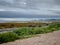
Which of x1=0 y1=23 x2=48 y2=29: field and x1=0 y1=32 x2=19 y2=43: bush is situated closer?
x1=0 y1=32 x2=19 y2=43: bush

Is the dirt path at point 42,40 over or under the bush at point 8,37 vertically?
under

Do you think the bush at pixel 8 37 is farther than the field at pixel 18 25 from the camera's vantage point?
No

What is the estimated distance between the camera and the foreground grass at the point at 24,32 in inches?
119

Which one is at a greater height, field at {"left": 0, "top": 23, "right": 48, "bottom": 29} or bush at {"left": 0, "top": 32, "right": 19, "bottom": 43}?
field at {"left": 0, "top": 23, "right": 48, "bottom": 29}

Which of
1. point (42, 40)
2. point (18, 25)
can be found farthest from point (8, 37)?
point (42, 40)

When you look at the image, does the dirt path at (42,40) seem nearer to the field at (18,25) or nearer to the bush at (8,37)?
the bush at (8,37)

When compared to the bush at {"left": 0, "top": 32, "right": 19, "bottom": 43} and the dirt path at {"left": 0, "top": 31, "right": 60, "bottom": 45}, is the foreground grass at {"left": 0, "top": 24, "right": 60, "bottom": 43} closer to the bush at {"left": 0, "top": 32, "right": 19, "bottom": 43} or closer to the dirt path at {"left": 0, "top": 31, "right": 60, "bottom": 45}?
the bush at {"left": 0, "top": 32, "right": 19, "bottom": 43}

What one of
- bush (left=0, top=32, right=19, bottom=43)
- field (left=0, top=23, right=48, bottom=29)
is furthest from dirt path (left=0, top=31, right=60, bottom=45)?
field (left=0, top=23, right=48, bottom=29)

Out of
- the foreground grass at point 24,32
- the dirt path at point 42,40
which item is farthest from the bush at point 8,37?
the dirt path at point 42,40

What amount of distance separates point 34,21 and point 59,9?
79cm

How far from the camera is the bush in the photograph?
2.96 meters

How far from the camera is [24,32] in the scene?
329cm

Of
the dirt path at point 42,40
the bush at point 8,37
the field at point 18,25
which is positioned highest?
the field at point 18,25

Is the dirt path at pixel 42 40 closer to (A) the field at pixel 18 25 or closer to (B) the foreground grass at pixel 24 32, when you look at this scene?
(B) the foreground grass at pixel 24 32
